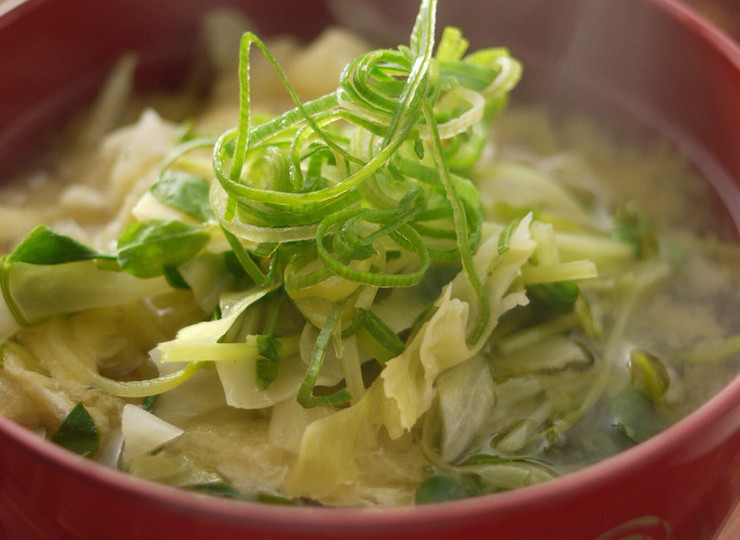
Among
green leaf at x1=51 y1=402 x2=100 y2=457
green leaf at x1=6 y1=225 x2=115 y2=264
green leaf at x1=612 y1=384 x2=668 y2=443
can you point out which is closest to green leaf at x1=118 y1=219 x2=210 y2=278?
green leaf at x1=6 y1=225 x2=115 y2=264

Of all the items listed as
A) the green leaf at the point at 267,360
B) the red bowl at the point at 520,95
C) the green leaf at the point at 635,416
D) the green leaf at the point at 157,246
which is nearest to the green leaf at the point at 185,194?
the green leaf at the point at 157,246

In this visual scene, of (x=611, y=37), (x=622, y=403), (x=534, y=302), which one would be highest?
(x=611, y=37)

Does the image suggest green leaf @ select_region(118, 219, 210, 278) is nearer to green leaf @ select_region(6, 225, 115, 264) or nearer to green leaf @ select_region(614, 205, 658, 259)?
green leaf @ select_region(6, 225, 115, 264)

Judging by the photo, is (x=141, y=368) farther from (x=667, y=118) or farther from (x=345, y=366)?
(x=667, y=118)

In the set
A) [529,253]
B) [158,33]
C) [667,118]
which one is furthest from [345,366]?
[158,33]

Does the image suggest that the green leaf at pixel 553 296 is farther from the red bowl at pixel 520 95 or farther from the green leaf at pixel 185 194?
the green leaf at pixel 185 194

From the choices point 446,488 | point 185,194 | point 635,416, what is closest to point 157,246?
point 185,194
